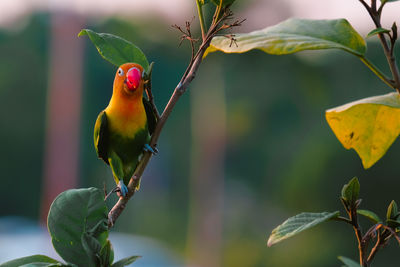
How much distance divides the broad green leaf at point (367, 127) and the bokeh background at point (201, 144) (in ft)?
13.5

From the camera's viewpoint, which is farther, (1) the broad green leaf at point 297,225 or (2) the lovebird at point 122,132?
(2) the lovebird at point 122,132

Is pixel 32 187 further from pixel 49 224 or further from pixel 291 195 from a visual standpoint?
pixel 49 224

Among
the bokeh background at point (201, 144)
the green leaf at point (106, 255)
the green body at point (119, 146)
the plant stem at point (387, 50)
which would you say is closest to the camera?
the green leaf at point (106, 255)

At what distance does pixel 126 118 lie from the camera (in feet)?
2.00

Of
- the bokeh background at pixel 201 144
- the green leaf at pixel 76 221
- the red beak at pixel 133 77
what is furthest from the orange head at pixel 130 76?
the bokeh background at pixel 201 144

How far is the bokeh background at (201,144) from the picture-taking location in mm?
6867

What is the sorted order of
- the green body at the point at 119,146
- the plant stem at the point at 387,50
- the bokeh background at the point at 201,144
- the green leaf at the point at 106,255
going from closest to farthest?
the green leaf at the point at 106,255
the plant stem at the point at 387,50
the green body at the point at 119,146
the bokeh background at the point at 201,144

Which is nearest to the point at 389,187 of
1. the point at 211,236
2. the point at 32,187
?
the point at 211,236

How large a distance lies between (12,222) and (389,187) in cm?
902

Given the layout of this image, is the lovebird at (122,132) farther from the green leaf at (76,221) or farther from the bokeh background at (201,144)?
the bokeh background at (201,144)

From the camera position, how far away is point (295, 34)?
468 millimetres

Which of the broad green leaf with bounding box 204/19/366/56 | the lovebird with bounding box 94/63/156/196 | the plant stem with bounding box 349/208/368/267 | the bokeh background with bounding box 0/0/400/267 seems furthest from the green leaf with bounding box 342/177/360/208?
the bokeh background with bounding box 0/0/400/267

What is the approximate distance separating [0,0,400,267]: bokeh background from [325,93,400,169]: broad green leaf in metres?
4.10

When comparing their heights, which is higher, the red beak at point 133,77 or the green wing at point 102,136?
the red beak at point 133,77
